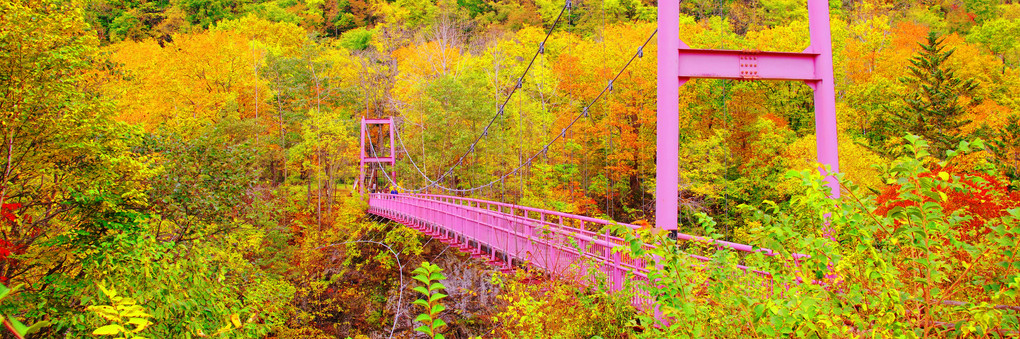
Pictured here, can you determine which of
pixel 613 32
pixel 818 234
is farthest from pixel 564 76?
pixel 818 234

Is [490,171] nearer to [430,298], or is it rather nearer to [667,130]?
[667,130]

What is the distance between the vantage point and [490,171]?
25.3 m

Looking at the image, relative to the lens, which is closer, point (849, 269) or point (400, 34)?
point (849, 269)

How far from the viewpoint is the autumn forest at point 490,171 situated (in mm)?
2535

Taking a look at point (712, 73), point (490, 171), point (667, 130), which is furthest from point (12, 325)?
point (490, 171)

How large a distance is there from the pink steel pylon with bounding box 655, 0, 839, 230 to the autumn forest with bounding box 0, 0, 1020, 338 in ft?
2.05

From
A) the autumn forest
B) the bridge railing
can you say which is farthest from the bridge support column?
the autumn forest

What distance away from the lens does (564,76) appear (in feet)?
92.0

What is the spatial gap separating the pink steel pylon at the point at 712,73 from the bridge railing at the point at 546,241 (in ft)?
2.12

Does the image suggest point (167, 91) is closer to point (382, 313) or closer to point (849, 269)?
point (382, 313)

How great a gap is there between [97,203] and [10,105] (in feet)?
5.08

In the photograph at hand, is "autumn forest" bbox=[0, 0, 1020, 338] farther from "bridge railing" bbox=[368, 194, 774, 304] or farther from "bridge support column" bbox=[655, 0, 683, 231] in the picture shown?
"bridge support column" bbox=[655, 0, 683, 231]

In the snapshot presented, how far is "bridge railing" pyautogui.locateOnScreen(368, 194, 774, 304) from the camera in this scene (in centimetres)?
658

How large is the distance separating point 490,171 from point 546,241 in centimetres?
1681
